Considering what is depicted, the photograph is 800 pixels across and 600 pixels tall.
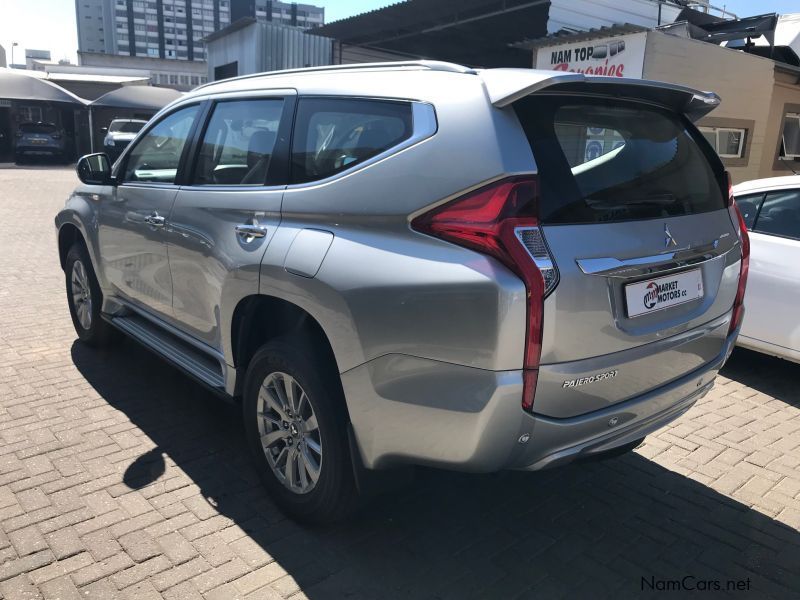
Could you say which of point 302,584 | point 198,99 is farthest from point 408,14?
point 302,584

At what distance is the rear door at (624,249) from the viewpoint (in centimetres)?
221

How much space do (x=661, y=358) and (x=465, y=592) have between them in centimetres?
116

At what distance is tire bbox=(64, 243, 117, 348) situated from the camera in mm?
4754

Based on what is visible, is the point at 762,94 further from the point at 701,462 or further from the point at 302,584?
the point at 302,584

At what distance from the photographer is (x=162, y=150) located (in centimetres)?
402

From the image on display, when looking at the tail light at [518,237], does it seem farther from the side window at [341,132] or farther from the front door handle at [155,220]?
the front door handle at [155,220]

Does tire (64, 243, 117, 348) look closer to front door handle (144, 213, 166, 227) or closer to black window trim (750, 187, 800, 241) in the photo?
front door handle (144, 213, 166, 227)

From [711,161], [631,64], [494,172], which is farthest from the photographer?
[631,64]

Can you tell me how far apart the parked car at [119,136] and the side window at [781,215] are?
20534 mm

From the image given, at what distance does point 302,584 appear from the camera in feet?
8.37

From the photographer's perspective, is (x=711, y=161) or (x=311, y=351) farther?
(x=711, y=161)

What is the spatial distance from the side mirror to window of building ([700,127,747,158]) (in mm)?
8921

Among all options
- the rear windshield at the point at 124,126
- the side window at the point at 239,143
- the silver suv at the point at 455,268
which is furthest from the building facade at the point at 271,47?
the silver suv at the point at 455,268

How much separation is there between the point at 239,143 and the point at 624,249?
196cm
